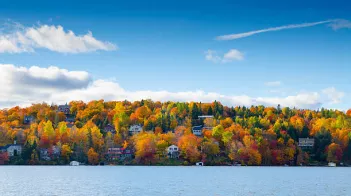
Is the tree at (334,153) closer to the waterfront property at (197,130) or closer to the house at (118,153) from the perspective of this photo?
the waterfront property at (197,130)

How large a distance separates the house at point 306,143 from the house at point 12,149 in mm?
80874

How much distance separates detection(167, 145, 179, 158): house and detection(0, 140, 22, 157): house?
40643mm

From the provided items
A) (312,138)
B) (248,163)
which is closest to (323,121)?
(312,138)

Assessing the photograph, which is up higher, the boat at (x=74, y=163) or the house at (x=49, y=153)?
the house at (x=49, y=153)

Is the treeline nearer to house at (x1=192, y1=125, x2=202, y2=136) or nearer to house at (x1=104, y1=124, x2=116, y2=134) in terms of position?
house at (x1=192, y1=125, x2=202, y2=136)

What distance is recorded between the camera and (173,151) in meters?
148

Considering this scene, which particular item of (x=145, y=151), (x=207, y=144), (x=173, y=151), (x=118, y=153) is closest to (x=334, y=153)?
(x=207, y=144)

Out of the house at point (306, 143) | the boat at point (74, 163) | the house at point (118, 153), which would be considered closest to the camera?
the boat at point (74, 163)

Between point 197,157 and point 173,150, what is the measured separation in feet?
29.9

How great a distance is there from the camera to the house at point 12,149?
137m

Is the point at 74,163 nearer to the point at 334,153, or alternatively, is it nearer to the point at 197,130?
the point at 197,130

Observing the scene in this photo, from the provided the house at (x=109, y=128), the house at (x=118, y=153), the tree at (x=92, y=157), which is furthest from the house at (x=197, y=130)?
the tree at (x=92, y=157)

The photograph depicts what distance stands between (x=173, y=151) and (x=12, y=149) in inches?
1744

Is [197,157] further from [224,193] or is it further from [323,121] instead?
[224,193]
